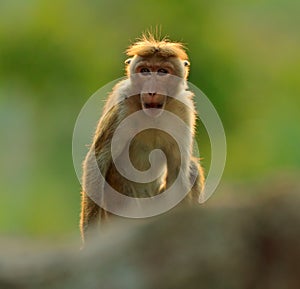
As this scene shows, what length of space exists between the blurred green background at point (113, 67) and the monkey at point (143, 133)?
14.4 m

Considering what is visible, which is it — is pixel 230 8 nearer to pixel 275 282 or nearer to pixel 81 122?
pixel 81 122

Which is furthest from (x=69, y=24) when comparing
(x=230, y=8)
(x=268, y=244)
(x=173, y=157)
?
(x=268, y=244)

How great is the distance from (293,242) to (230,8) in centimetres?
2624

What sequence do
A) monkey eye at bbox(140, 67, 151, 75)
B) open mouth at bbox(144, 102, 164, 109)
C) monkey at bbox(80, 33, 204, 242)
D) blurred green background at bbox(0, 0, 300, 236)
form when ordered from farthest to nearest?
1. blurred green background at bbox(0, 0, 300, 236)
2. monkey eye at bbox(140, 67, 151, 75)
3. monkey at bbox(80, 33, 204, 242)
4. open mouth at bbox(144, 102, 164, 109)

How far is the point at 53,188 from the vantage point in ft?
75.6

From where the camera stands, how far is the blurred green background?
23.7m

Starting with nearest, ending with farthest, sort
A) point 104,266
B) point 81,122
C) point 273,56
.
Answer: point 104,266
point 81,122
point 273,56

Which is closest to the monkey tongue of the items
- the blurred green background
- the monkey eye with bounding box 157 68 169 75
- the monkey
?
the monkey

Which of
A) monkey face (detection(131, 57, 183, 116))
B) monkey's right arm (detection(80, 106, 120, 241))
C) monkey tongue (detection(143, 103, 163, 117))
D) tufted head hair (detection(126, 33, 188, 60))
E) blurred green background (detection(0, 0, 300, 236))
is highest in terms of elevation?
blurred green background (detection(0, 0, 300, 236))

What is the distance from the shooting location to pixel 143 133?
7.80 m

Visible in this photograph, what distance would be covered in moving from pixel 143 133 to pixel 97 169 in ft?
1.27

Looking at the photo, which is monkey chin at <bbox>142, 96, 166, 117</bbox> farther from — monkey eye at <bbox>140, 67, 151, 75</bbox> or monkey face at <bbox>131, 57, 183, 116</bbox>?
monkey eye at <bbox>140, 67, 151, 75</bbox>

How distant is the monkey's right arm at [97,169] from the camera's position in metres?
7.77

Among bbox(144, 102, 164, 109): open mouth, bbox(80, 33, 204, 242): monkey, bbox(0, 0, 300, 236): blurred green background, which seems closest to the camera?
bbox(144, 102, 164, 109): open mouth
